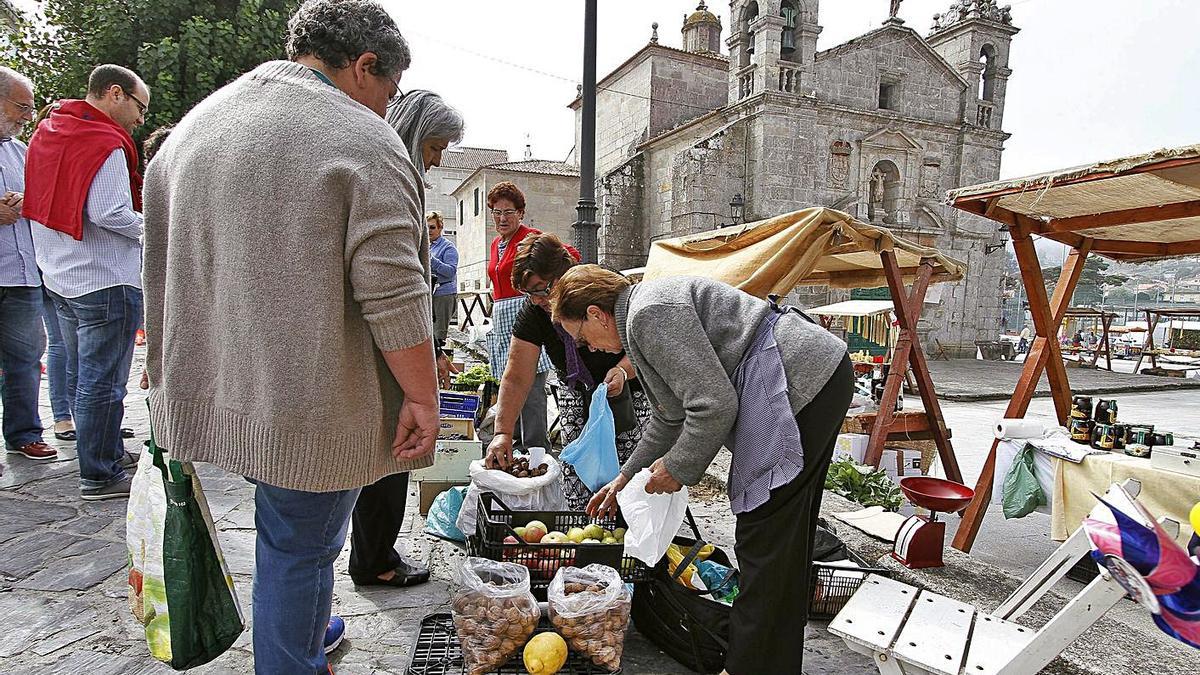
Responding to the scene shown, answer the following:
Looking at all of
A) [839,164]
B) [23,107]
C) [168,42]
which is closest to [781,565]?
[23,107]

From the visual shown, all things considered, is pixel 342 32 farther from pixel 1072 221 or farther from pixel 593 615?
pixel 1072 221

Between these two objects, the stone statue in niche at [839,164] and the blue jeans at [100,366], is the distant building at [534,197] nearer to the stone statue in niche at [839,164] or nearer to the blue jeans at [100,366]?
the stone statue in niche at [839,164]

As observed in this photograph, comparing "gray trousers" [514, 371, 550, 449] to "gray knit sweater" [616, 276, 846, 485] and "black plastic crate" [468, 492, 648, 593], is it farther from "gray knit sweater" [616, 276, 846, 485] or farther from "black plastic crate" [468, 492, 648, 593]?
"gray knit sweater" [616, 276, 846, 485]

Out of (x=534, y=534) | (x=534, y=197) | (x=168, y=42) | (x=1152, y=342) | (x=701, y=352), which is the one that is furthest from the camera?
(x=534, y=197)

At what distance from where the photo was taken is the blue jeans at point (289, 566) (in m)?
1.78

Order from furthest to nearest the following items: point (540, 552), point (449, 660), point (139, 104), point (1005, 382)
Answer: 1. point (1005, 382)
2. point (139, 104)
3. point (540, 552)
4. point (449, 660)

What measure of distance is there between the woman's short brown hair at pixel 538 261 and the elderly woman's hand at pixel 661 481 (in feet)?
4.20

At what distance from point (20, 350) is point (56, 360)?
0.20 m

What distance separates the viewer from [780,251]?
15.0 feet

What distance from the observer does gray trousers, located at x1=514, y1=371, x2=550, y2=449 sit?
4.72 m

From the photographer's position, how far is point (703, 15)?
2648 centimetres

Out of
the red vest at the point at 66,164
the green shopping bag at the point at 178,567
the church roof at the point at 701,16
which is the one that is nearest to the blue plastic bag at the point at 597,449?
the green shopping bag at the point at 178,567

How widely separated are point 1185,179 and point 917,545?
2190 millimetres

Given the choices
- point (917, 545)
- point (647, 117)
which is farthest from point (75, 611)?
point (647, 117)
